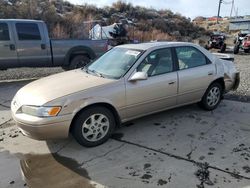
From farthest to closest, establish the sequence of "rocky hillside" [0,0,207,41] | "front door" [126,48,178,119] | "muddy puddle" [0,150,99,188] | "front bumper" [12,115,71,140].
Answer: "rocky hillside" [0,0,207,41], "front door" [126,48,178,119], "front bumper" [12,115,71,140], "muddy puddle" [0,150,99,188]

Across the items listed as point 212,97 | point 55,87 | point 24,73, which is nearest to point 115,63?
point 55,87

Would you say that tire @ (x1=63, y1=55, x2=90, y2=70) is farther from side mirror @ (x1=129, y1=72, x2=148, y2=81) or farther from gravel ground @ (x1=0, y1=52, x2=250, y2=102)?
side mirror @ (x1=129, y1=72, x2=148, y2=81)

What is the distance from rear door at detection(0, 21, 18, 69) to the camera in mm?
8281

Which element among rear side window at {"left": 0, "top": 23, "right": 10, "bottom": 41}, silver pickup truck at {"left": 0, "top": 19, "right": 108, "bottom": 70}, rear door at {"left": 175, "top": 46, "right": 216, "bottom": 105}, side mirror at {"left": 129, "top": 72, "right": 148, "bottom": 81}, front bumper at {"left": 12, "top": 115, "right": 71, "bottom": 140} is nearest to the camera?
front bumper at {"left": 12, "top": 115, "right": 71, "bottom": 140}

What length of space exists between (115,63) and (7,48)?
4916 mm

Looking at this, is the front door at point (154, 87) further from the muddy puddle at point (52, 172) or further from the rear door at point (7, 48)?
the rear door at point (7, 48)

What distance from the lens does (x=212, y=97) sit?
5.82m

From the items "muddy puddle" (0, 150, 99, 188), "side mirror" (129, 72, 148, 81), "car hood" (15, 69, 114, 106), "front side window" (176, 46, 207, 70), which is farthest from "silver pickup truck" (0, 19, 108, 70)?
"side mirror" (129, 72, 148, 81)

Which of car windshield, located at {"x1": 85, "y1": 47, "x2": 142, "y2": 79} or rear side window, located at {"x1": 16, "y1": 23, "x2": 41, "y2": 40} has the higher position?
rear side window, located at {"x1": 16, "y1": 23, "x2": 41, "y2": 40}

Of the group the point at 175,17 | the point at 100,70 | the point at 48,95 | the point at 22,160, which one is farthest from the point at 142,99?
the point at 175,17

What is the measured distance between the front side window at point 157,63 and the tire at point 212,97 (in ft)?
3.89

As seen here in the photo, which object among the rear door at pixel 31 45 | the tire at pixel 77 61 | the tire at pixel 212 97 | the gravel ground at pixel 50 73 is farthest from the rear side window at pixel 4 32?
the tire at pixel 212 97

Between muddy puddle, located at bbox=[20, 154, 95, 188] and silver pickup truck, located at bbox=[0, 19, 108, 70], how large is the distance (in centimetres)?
527

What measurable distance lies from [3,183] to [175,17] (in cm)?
4078
